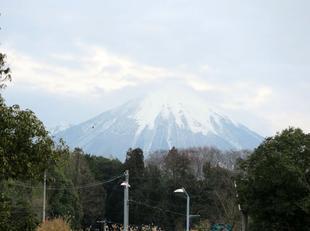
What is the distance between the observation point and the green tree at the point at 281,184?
2217 centimetres

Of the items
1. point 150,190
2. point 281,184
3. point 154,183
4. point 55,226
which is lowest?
point 55,226

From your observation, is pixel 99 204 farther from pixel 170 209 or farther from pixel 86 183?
pixel 170 209

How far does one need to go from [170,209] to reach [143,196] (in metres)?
3.42

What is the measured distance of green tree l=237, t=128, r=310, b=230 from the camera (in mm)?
22172

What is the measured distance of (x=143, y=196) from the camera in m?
63.4

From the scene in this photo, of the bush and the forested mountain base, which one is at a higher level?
the forested mountain base

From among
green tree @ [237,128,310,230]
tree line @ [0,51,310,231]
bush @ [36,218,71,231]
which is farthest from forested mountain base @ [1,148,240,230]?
bush @ [36,218,71,231]

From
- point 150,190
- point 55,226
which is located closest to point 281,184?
point 55,226

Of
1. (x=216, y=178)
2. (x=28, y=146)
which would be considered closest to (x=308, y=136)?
(x=28, y=146)

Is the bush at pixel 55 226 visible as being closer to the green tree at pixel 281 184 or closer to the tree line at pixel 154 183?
the tree line at pixel 154 183

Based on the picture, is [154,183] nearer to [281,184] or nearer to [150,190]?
[150,190]

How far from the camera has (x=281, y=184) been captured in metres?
22.5

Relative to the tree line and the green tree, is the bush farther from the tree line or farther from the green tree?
the green tree

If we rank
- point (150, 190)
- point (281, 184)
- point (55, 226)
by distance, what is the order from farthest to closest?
point (150, 190) → point (55, 226) → point (281, 184)
